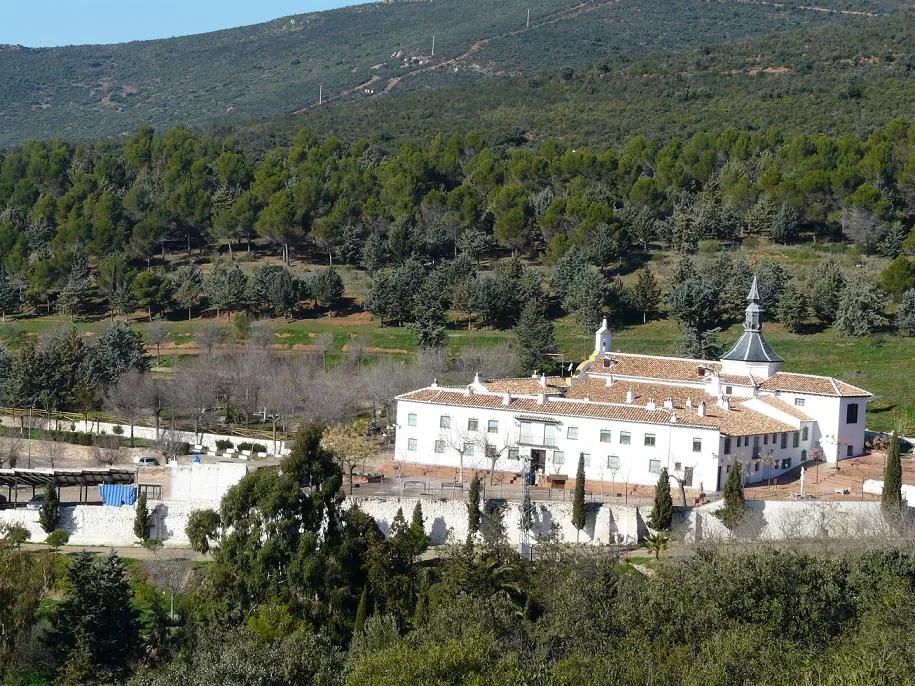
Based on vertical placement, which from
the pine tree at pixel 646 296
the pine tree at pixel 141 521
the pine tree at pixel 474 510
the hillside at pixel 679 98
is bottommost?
the pine tree at pixel 141 521

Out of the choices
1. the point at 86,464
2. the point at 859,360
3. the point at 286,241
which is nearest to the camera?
the point at 86,464

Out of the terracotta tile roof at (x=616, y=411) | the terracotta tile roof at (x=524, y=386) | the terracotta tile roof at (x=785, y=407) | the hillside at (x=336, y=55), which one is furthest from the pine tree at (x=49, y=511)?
the hillside at (x=336, y=55)

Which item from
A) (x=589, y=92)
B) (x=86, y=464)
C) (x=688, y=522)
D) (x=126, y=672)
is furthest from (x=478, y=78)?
(x=126, y=672)

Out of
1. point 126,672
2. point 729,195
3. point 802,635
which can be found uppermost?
point 729,195

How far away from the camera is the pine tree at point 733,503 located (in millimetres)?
35594

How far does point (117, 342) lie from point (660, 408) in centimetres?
2290

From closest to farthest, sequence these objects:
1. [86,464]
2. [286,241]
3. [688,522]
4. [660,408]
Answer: [688,522] → [660,408] → [86,464] → [286,241]

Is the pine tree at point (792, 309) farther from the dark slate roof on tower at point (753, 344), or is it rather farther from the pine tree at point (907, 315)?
the dark slate roof on tower at point (753, 344)

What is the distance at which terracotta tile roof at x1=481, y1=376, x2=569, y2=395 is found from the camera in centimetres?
4372

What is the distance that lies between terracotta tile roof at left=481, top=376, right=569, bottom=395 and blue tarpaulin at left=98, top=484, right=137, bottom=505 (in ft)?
36.0

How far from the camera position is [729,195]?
68.6m

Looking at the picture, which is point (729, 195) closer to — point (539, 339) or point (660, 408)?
point (539, 339)

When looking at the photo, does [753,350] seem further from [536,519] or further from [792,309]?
[536,519]

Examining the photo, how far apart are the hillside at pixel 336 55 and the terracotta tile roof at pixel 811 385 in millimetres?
67632
